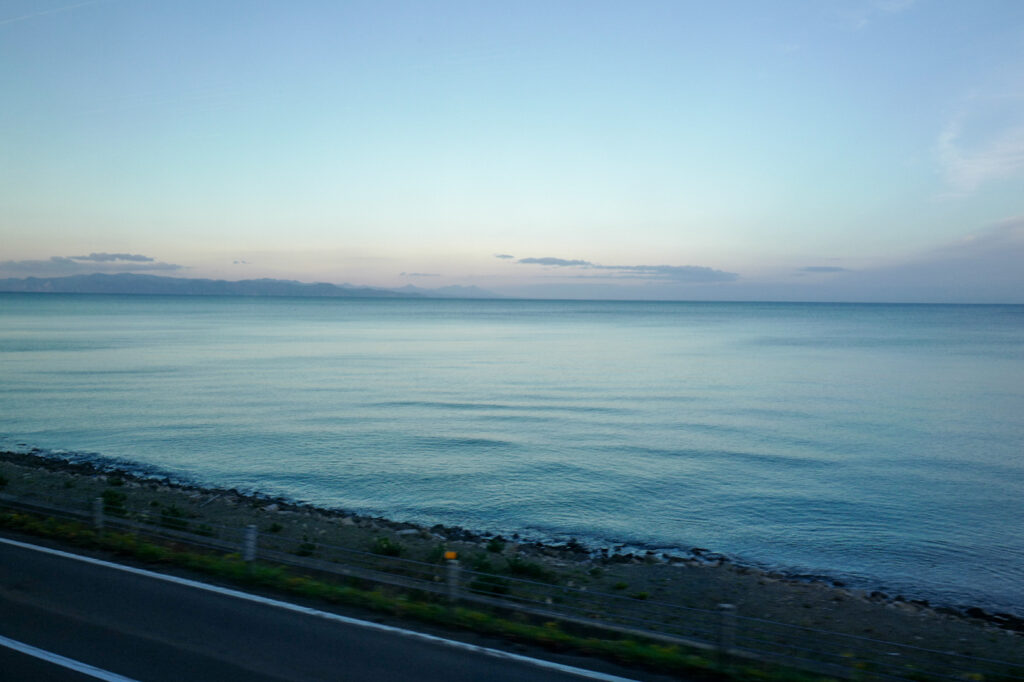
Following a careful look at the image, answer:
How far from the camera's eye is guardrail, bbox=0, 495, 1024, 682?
820cm

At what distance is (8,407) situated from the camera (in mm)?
38156

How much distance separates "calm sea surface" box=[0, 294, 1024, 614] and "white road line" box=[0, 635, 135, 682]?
42.4 ft

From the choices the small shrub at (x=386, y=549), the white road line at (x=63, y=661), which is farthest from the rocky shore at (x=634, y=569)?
the white road line at (x=63, y=661)

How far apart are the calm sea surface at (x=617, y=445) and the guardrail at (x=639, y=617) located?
5.42 metres

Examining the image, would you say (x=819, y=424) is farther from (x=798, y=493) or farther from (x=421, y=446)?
(x=421, y=446)

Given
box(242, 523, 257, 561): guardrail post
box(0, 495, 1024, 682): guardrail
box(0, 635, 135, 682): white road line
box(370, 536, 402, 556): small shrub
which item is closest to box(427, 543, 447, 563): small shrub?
box(0, 495, 1024, 682): guardrail

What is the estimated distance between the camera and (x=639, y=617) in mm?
12461

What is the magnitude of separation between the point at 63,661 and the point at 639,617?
898cm

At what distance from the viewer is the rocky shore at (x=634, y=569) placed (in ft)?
44.0

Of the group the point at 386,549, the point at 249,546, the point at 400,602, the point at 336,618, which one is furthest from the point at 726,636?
the point at 386,549

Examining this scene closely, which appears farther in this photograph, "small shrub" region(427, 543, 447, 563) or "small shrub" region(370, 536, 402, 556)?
"small shrub" region(370, 536, 402, 556)

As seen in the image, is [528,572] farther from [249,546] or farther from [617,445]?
[617,445]

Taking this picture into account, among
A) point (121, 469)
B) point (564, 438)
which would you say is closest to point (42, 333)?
point (121, 469)

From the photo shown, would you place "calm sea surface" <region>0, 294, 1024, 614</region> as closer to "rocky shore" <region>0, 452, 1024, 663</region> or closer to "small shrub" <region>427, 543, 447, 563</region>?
"rocky shore" <region>0, 452, 1024, 663</region>
